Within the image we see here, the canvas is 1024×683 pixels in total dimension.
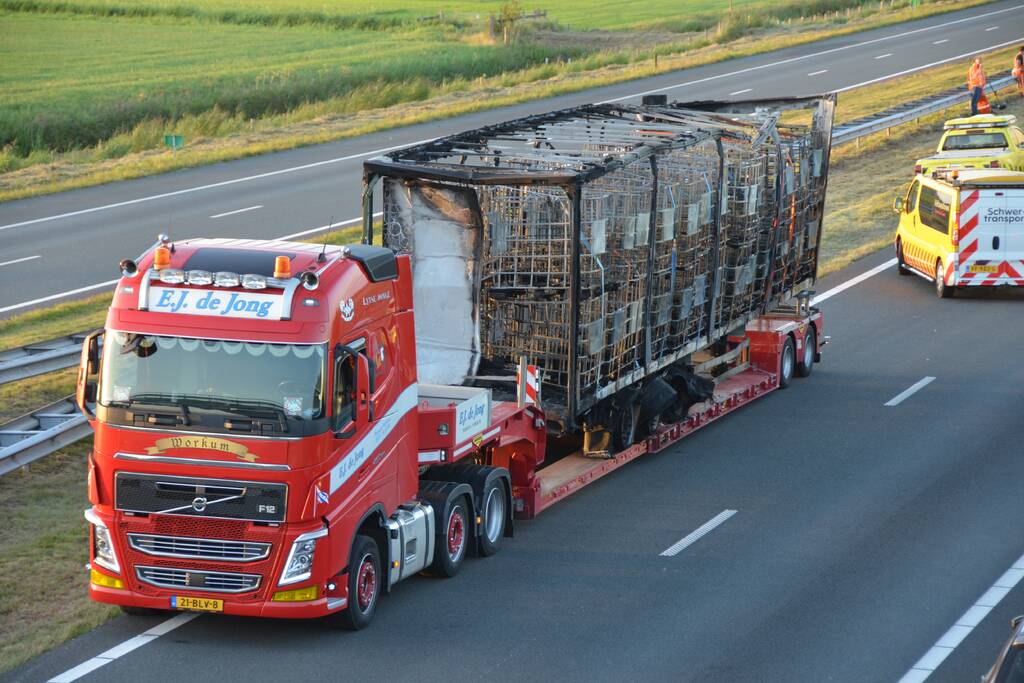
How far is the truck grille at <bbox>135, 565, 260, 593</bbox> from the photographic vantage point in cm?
1213

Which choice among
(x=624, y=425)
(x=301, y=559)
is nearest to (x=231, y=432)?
(x=301, y=559)

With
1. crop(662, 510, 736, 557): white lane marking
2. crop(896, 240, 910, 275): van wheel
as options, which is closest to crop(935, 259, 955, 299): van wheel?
crop(896, 240, 910, 275): van wheel

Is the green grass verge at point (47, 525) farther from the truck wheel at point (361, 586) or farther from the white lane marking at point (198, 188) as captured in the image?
the white lane marking at point (198, 188)

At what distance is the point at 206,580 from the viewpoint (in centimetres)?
1216

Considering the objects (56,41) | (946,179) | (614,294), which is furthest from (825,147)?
(56,41)

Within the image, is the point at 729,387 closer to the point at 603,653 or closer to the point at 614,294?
the point at 614,294

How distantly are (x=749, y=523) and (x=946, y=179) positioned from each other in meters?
14.1

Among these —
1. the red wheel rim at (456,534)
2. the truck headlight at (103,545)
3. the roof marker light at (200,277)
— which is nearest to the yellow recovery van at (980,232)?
the red wheel rim at (456,534)

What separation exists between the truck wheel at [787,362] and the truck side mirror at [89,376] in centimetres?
1208

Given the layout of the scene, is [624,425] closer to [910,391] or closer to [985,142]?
[910,391]

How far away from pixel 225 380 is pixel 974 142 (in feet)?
85.6

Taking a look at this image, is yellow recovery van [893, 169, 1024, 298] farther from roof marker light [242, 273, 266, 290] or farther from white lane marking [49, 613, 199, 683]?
white lane marking [49, 613, 199, 683]

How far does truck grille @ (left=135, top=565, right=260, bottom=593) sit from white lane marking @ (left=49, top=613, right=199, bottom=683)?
1.87 feet

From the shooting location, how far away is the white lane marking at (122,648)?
1176cm
